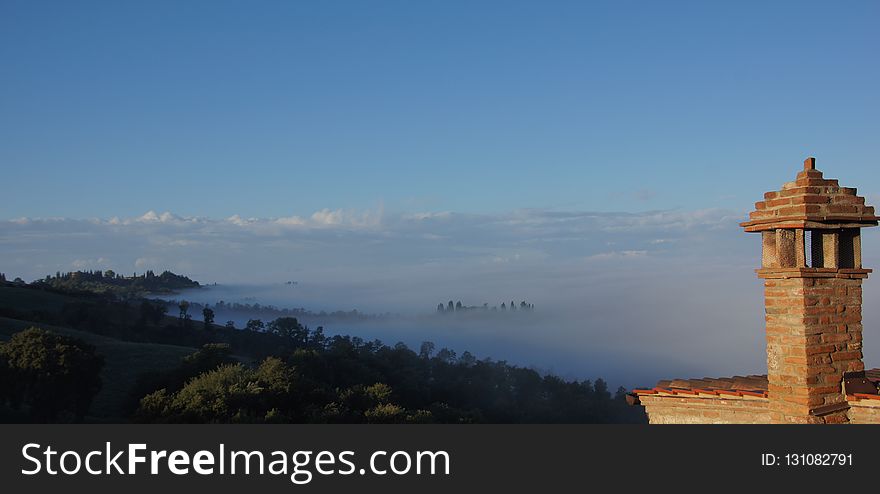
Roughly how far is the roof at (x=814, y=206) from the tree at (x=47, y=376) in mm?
35625

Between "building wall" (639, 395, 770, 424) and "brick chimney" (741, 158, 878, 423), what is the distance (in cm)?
37

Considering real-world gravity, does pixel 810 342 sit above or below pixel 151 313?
above

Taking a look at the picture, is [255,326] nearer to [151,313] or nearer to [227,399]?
[151,313]

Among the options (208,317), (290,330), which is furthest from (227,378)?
(208,317)

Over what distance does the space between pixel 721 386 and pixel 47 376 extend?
1436 inches

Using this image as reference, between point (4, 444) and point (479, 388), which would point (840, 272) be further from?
point (479, 388)

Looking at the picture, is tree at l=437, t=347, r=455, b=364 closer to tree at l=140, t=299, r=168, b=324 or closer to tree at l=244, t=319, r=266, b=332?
tree at l=244, t=319, r=266, b=332

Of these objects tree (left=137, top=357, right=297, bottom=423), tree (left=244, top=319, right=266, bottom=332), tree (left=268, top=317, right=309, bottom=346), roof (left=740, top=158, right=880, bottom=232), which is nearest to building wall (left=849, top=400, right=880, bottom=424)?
roof (left=740, top=158, right=880, bottom=232)

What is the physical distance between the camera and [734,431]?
7.54 metres

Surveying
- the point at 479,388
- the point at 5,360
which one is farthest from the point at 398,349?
the point at 5,360

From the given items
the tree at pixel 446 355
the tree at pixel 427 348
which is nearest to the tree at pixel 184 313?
the tree at pixel 427 348

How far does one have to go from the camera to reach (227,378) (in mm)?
35031

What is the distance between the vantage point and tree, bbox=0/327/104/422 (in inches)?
1401

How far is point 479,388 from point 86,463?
198ft
